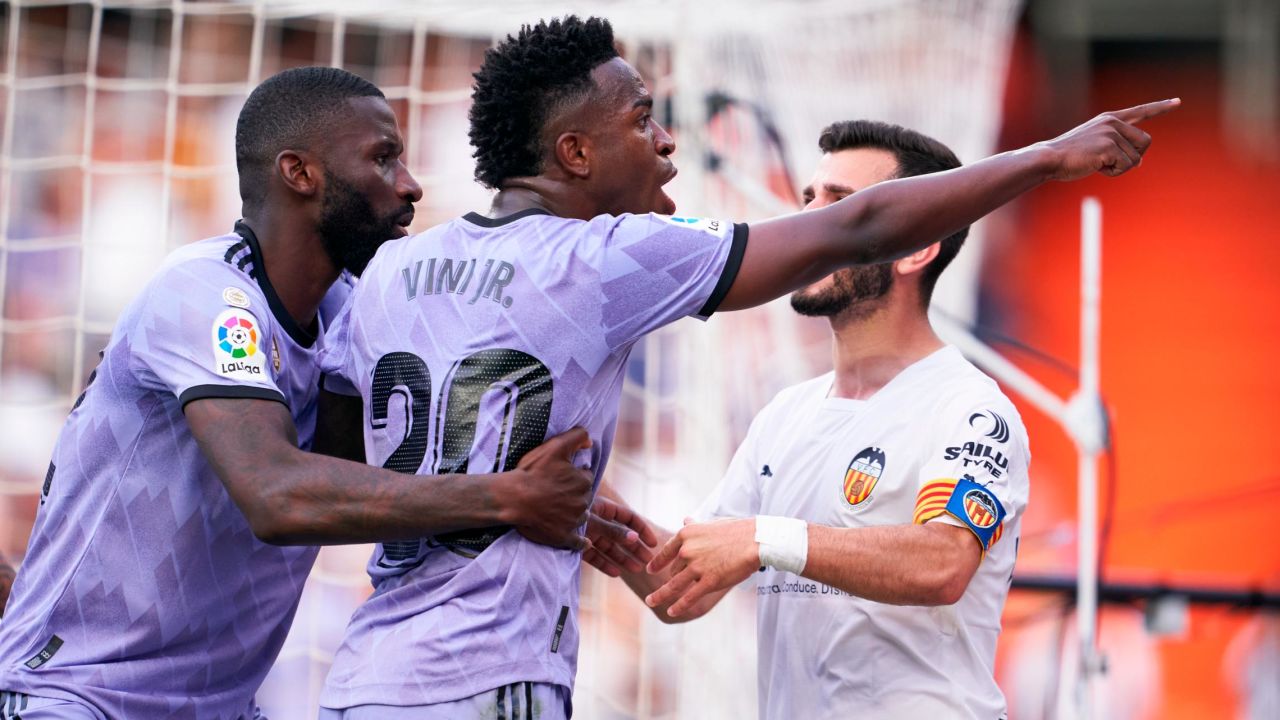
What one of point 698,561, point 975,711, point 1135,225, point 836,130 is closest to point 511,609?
point 698,561

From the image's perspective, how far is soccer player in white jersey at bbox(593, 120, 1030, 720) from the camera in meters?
2.41

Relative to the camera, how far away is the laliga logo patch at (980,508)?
248 centimetres

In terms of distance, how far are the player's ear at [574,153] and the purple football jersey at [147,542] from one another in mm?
627

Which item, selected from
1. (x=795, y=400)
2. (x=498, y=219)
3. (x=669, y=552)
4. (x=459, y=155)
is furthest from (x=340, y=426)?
(x=459, y=155)

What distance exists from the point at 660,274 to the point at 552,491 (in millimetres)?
384

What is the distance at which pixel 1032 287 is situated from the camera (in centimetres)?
617

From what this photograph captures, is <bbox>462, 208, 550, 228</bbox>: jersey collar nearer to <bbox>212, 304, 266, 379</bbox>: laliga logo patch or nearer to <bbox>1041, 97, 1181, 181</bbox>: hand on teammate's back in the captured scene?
<bbox>212, 304, 266, 379</bbox>: laliga logo patch

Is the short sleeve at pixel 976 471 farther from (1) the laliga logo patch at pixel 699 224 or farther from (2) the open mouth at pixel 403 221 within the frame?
(2) the open mouth at pixel 403 221

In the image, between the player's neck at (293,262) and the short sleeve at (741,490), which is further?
the short sleeve at (741,490)

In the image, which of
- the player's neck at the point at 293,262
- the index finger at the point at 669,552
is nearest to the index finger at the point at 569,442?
the index finger at the point at 669,552

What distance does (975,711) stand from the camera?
2594mm

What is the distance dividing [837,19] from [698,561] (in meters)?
4.23

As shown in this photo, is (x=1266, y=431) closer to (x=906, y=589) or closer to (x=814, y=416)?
(x=814, y=416)

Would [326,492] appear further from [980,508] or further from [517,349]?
[980,508]
